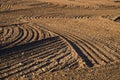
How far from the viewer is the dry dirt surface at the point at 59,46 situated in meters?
8.48

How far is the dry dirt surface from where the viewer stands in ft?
27.8

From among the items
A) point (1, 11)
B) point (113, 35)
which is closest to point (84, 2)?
point (1, 11)

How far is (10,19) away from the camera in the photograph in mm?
17734

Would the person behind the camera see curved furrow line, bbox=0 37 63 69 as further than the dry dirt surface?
Yes

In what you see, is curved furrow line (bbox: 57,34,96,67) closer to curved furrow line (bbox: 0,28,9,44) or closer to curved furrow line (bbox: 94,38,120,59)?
curved furrow line (bbox: 94,38,120,59)

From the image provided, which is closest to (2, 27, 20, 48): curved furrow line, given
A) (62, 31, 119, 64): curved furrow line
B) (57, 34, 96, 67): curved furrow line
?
(57, 34, 96, 67): curved furrow line

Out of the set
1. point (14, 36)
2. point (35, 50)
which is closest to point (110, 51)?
point (35, 50)

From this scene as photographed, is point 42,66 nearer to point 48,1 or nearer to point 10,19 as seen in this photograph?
point 10,19

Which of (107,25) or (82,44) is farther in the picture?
(107,25)

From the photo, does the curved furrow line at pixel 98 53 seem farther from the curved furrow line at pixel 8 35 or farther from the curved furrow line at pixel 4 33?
the curved furrow line at pixel 4 33

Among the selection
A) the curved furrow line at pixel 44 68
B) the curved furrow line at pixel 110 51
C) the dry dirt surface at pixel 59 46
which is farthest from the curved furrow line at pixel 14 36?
the curved furrow line at pixel 110 51

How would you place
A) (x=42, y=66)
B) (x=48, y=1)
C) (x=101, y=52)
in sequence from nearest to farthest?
1. (x=42, y=66)
2. (x=101, y=52)
3. (x=48, y=1)

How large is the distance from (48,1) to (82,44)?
15.3 m

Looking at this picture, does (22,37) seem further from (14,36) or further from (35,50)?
(35,50)
